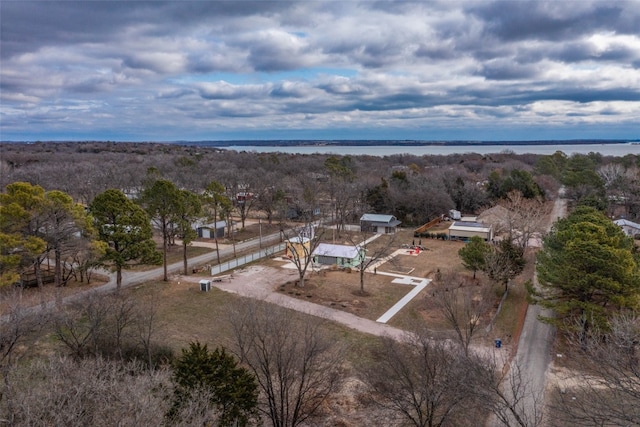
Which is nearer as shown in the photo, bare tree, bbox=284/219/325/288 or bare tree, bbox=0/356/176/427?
bare tree, bbox=0/356/176/427

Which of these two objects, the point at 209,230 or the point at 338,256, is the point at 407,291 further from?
the point at 209,230

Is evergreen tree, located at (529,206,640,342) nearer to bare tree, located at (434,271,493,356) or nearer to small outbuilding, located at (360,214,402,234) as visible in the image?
bare tree, located at (434,271,493,356)

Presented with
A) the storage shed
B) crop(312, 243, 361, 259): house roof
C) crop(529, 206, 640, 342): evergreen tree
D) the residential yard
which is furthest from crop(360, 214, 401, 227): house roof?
crop(529, 206, 640, 342): evergreen tree

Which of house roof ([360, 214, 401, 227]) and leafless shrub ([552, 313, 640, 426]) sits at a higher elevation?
leafless shrub ([552, 313, 640, 426])

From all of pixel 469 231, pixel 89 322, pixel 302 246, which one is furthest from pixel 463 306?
pixel 469 231

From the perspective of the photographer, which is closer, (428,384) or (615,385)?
(615,385)

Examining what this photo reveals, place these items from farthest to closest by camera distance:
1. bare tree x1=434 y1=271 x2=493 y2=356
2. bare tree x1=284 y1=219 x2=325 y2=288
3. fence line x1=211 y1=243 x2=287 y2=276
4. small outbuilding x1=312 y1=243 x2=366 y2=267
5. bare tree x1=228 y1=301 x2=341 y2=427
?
1. small outbuilding x1=312 y1=243 x2=366 y2=267
2. fence line x1=211 y1=243 x2=287 y2=276
3. bare tree x1=284 y1=219 x2=325 y2=288
4. bare tree x1=434 y1=271 x2=493 y2=356
5. bare tree x1=228 y1=301 x2=341 y2=427

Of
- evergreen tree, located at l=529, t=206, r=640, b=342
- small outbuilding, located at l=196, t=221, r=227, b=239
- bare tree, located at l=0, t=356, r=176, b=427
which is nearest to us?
bare tree, located at l=0, t=356, r=176, b=427
